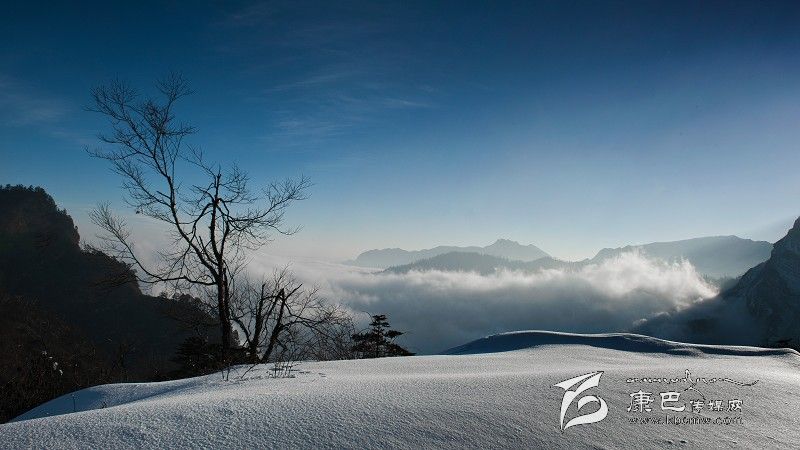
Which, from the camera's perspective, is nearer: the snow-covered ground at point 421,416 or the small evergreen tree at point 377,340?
the snow-covered ground at point 421,416

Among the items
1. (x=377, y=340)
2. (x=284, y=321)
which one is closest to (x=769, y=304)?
(x=377, y=340)

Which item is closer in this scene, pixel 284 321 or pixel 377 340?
pixel 284 321

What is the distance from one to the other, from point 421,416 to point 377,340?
44.6 ft

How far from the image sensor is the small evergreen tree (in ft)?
47.4

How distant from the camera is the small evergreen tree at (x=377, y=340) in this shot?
14.4 metres

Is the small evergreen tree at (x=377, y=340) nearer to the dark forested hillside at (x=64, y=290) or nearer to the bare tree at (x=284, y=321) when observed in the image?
the bare tree at (x=284, y=321)

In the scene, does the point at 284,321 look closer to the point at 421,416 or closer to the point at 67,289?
the point at 421,416

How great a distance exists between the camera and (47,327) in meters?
44.7

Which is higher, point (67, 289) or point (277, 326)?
point (67, 289)

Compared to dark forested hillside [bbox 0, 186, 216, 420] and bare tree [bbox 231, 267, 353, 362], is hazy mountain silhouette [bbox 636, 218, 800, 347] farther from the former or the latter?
bare tree [bbox 231, 267, 353, 362]

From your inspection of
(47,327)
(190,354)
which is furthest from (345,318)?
(47,327)

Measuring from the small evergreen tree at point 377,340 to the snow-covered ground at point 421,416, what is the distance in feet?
34.8

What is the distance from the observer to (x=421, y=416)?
258 centimetres

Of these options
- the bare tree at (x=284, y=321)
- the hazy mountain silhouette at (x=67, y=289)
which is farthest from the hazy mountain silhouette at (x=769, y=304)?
the bare tree at (x=284, y=321)
